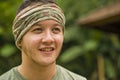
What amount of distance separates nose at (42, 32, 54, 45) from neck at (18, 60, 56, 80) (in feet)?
0.69

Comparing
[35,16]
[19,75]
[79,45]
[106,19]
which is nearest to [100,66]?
[79,45]

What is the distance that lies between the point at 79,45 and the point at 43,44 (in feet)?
26.8

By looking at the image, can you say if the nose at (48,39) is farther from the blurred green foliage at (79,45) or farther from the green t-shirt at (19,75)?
the blurred green foliage at (79,45)

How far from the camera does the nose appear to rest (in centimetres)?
317

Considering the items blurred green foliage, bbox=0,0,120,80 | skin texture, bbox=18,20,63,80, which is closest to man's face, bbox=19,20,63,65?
skin texture, bbox=18,20,63,80

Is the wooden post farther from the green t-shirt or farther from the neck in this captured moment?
the neck

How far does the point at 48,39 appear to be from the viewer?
→ 317 centimetres

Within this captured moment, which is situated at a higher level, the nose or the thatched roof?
the nose

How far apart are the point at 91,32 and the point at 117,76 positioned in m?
1.34

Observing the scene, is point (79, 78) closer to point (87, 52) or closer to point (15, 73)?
point (15, 73)

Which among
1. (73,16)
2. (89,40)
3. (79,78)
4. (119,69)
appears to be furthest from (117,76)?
(79,78)

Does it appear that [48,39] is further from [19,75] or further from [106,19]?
[106,19]

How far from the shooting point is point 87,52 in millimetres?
11258

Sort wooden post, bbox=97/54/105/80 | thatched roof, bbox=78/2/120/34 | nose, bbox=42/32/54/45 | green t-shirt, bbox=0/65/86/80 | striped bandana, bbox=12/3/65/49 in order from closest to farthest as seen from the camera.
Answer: nose, bbox=42/32/54/45, striped bandana, bbox=12/3/65/49, green t-shirt, bbox=0/65/86/80, thatched roof, bbox=78/2/120/34, wooden post, bbox=97/54/105/80
